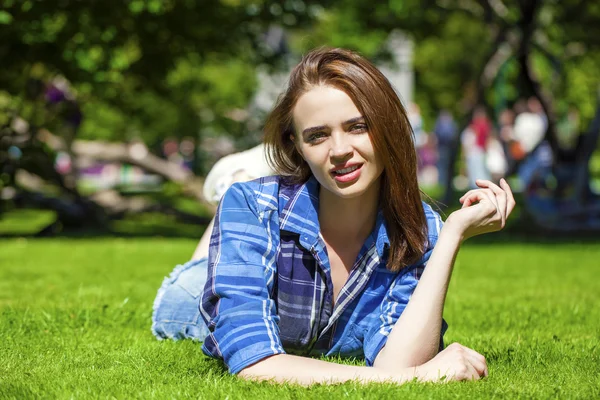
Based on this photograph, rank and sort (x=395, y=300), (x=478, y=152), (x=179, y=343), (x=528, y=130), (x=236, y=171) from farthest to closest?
Result: (x=528, y=130), (x=478, y=152), (x=236, y=171), (x=179, y=343), (x=395, y=300)

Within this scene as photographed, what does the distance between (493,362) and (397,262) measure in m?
0.75

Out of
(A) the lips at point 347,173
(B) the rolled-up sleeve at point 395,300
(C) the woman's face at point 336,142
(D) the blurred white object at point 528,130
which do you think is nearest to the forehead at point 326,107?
(C) the woman's face at point 336,142

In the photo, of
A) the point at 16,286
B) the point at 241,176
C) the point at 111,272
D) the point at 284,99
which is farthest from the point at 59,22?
the point at 284,99

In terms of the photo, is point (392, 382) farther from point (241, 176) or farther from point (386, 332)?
point (241, 176)

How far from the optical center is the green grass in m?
3.37

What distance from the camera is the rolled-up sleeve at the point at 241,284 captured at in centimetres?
339

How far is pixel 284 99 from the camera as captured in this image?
369cm

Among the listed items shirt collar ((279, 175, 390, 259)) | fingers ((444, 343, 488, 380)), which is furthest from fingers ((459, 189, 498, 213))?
fingers ((444, 343, 488, 380))

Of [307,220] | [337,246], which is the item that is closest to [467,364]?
[337,246]

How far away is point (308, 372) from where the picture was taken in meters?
3.40

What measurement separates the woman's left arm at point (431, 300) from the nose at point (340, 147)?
46cm

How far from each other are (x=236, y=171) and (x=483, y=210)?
205 cm

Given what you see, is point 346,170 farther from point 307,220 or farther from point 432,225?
point 432,225

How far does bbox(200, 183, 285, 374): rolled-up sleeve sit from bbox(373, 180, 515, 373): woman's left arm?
0.44m
